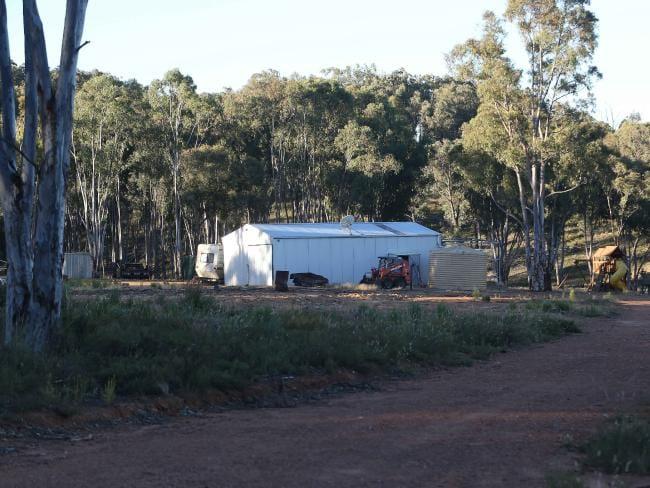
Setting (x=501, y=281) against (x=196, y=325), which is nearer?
(x=196, y=325)

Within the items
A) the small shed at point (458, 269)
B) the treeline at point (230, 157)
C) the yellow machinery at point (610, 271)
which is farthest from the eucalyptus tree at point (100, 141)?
the yellow machinery at point (610, 271)

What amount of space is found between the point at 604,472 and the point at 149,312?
9.77 meters

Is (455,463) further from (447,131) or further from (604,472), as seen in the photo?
(447,131)

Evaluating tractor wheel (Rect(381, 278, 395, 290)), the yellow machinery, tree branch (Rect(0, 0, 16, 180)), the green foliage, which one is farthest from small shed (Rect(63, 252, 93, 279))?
the green foliage

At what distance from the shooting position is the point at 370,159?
6266 cm

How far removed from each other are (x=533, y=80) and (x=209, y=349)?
34.8m

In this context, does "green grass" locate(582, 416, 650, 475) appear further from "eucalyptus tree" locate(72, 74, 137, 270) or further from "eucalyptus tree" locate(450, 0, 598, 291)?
"eucalyptus tree" locate(72, 74, 137, 270)

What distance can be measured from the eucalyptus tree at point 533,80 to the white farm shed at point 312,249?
7902mm

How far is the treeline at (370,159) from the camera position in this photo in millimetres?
43969

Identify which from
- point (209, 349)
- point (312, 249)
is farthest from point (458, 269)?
point (209, 349)

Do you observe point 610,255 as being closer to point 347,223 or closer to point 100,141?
point 347,223

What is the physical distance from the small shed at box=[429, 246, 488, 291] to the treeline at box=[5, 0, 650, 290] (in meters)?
2.90

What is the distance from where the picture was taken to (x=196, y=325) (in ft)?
49.6

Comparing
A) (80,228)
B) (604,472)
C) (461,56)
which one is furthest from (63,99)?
(80,228)
